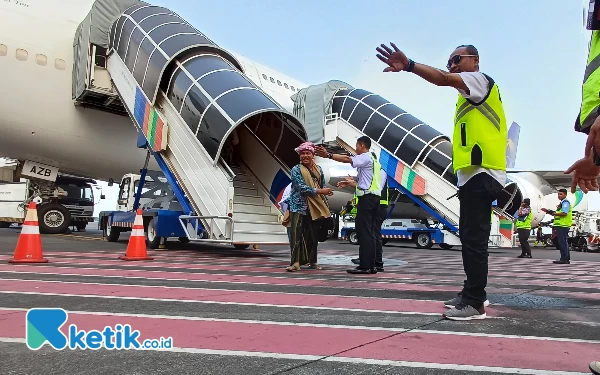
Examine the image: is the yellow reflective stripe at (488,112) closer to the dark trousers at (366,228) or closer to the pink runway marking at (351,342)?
the pink runway marking at (351,342)

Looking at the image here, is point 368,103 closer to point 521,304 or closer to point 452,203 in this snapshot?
point 452,203

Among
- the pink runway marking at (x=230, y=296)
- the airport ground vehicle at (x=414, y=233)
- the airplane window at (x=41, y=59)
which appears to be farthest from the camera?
the airport ground vehicle at (x=414, y=233)

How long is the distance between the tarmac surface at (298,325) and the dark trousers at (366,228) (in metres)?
0.63

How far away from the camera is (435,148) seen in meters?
14.4

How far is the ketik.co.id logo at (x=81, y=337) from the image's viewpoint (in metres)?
2.10

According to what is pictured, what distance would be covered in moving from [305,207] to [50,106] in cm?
914

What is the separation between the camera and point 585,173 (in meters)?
2.07

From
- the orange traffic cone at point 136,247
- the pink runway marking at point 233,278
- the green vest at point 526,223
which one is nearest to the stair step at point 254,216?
the orange traffic cone at point 136,247

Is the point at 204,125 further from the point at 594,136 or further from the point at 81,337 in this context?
the point at 594,136

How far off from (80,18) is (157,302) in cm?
1252

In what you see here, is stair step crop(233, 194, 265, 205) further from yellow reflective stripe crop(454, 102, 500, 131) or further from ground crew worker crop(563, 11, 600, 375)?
ground crew worker crop(563, 11, 600, 375)

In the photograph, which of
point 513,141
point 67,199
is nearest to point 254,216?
point 67,199

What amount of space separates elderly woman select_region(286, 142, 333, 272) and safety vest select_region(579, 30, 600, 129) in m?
3.84

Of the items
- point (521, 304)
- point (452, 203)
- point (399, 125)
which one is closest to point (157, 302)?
point (521, 304)
